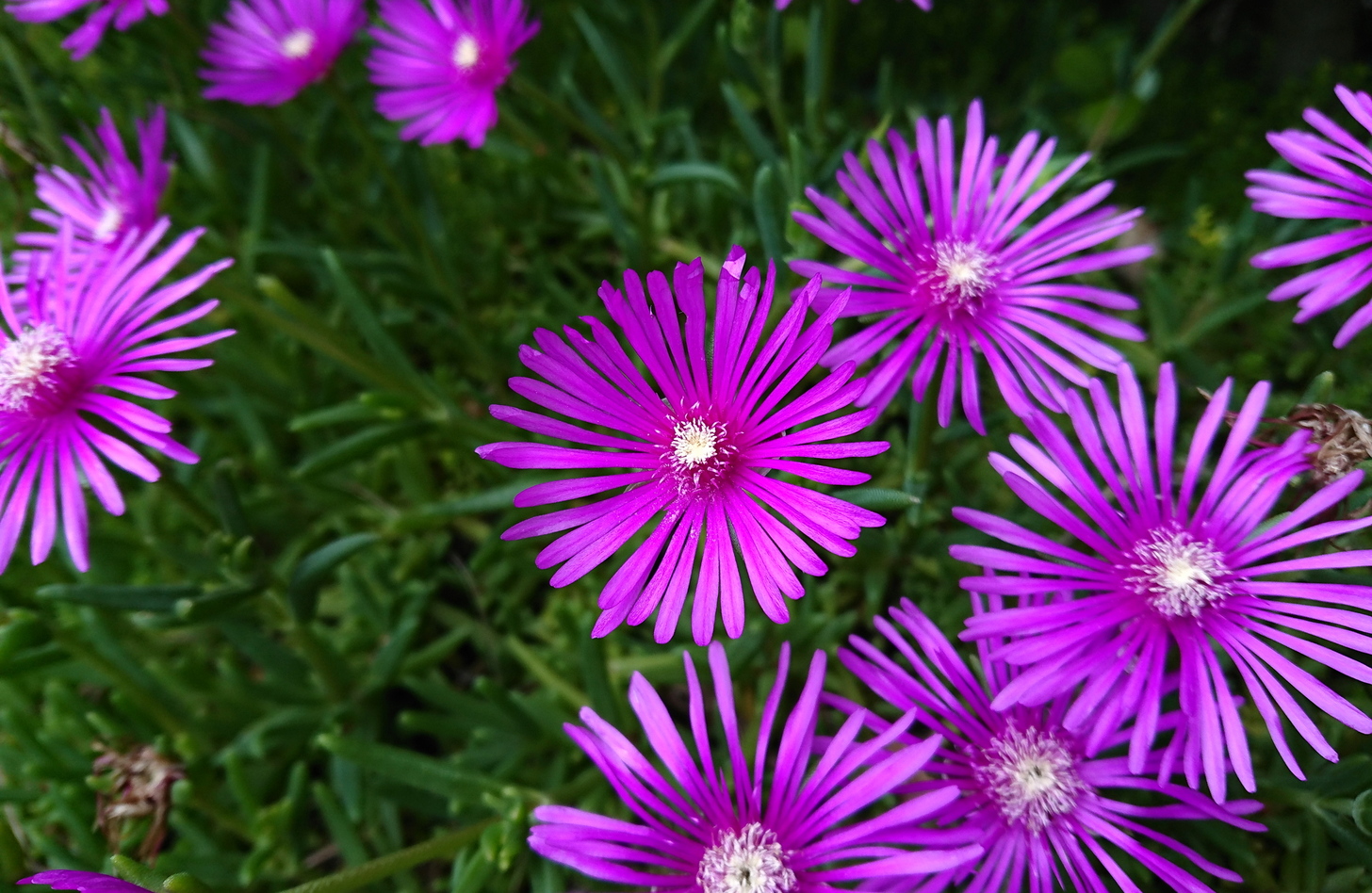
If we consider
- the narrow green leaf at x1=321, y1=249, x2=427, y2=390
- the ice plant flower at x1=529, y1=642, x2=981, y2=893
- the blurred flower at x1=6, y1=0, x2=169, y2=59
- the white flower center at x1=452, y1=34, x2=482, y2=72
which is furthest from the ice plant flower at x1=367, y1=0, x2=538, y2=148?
the ice plant flower at x1=529, y1=642, x2=981, y2=893

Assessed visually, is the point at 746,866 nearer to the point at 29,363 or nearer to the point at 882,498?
the point at 882,498

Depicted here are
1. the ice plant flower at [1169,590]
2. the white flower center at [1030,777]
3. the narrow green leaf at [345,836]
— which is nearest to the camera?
the ice plant flower at [1169,590]

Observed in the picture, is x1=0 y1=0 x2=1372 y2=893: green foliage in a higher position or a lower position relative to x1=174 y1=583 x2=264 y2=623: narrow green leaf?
higher

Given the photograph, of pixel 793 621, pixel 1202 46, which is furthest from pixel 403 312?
pixel 1202 46

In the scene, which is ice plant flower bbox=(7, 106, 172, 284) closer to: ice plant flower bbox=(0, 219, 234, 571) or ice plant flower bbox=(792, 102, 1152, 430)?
ice plant flower bbox=(0, 219, 234, 571)

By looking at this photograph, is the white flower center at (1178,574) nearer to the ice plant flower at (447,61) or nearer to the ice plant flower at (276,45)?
the ice plant flower at (447,61)

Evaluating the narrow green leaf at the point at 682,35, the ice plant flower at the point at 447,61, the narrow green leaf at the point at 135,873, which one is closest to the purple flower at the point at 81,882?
the narrow green leaf at the point at 135,873

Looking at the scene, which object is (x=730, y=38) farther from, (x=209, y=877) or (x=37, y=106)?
(x=209, y=877)
